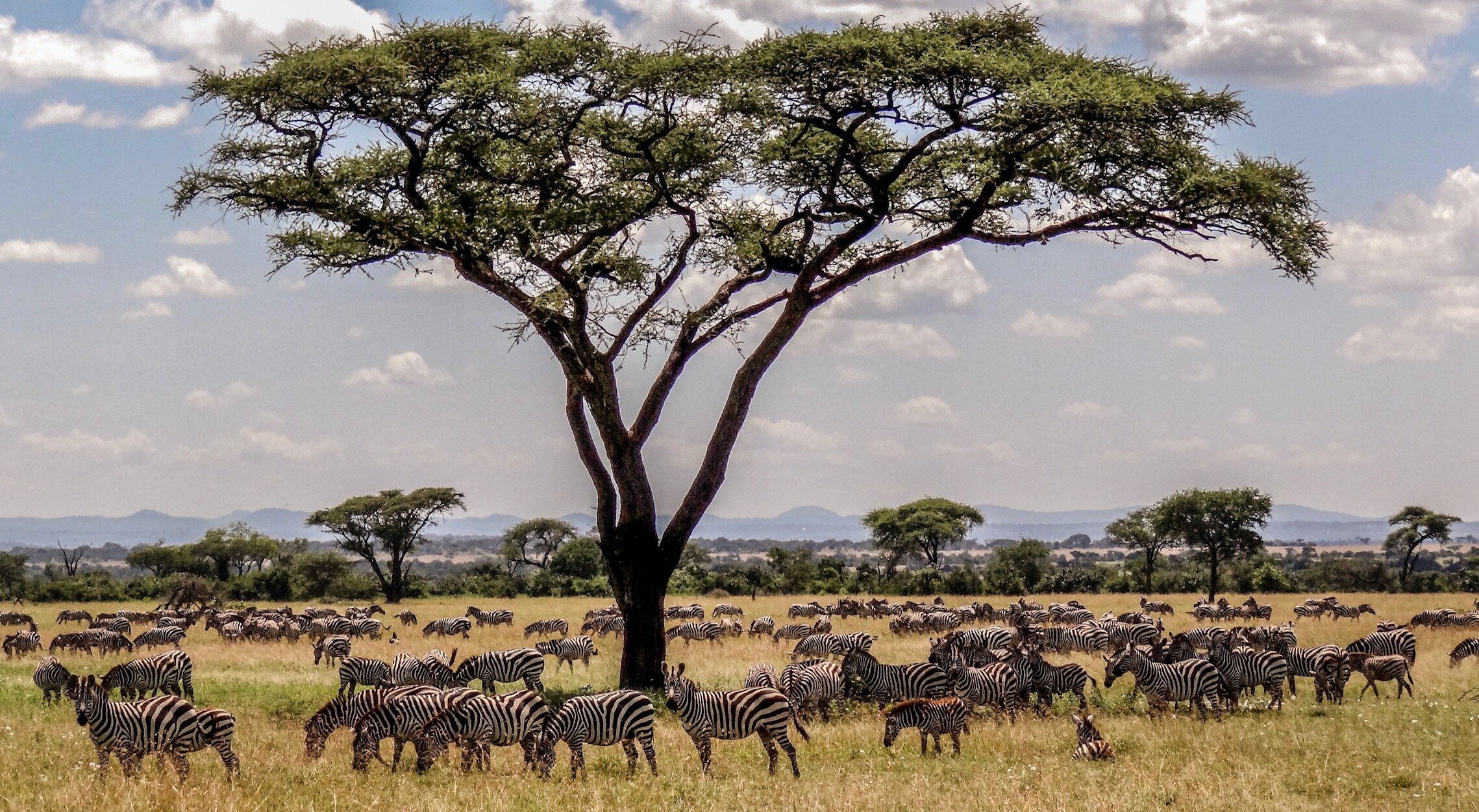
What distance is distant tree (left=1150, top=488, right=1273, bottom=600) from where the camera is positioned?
57.8m

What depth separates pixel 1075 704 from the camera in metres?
19.8

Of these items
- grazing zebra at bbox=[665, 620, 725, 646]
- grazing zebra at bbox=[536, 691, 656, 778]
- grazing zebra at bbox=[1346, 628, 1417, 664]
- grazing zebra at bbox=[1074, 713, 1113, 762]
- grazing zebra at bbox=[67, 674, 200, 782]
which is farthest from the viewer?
grazing zebra at bbox=[665, 620, 725, 646]

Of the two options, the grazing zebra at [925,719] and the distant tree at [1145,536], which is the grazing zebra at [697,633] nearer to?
the grazing zebra at [925,719]

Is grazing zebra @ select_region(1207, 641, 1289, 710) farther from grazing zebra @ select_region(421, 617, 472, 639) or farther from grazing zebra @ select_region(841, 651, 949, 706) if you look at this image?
→ grazing zebra @ select_region(421, 617, 472, 639)

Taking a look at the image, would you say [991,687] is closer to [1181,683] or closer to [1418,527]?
[1181,683]

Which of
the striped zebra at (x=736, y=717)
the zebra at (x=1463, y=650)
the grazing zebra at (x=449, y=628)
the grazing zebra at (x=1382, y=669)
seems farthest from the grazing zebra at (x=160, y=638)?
the zebra at (x=1463, y=650)

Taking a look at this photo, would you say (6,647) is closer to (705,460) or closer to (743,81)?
(705,460)

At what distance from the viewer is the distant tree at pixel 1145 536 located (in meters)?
61.2

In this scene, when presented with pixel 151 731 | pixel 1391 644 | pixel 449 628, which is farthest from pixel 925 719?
pixel 449 628

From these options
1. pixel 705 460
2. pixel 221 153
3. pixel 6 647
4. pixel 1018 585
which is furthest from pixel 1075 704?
pixel 1018 585

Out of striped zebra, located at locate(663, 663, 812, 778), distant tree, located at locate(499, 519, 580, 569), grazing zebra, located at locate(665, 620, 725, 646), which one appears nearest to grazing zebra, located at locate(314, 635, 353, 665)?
grazing zebra, located at locate(665, 620, 725, 646)

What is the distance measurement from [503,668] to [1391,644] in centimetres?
1734

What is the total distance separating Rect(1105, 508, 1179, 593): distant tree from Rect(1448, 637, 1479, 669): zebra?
34354 mm

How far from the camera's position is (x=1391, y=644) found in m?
24.5
